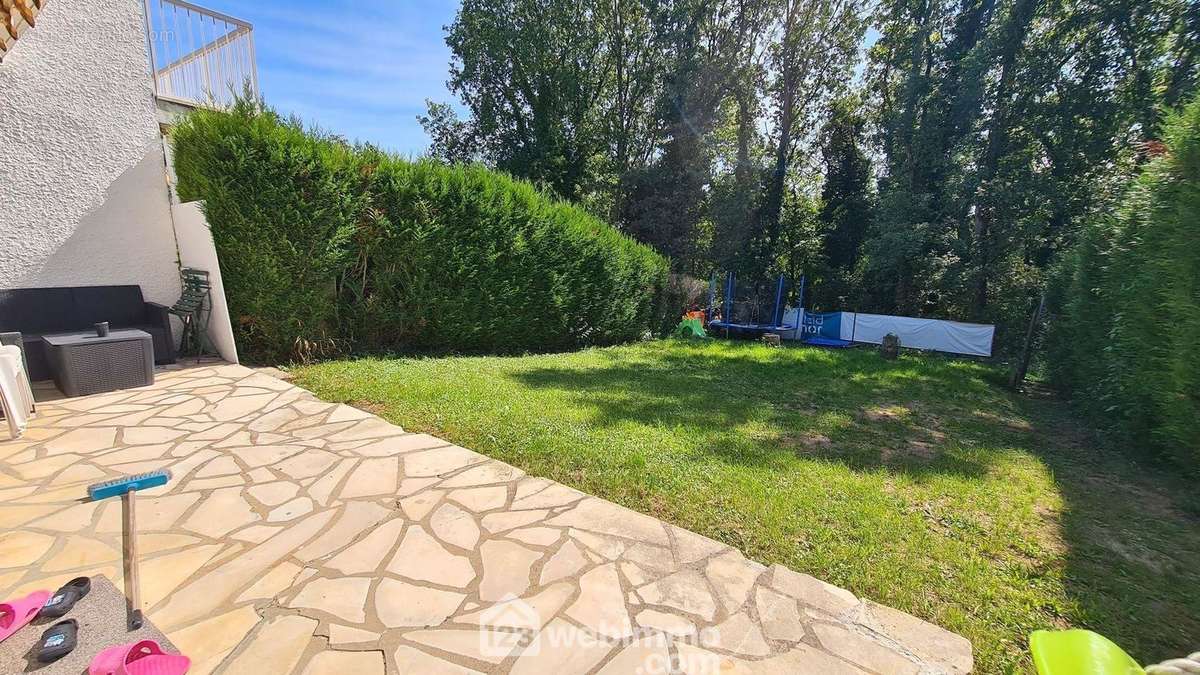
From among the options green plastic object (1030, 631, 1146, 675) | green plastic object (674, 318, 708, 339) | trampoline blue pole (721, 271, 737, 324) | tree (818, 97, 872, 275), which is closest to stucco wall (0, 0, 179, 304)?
green plastic object (1030, 631, 1146, 675)

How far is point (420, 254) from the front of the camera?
255 inches

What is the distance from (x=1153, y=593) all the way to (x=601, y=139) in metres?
18.5

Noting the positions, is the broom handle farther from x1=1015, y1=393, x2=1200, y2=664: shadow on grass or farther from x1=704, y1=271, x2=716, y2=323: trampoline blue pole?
x1=704, y1=271, x2=716, y2=323: trampoline blue pole

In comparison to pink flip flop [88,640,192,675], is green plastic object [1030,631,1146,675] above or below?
above

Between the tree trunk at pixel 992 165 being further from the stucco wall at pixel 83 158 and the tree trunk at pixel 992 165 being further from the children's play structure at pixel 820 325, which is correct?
the stucco wall at pixel 83 158

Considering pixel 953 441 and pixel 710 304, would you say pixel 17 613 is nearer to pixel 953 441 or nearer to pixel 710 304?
pixel 953 441

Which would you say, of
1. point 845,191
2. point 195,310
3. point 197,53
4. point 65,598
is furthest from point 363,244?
point 845,191

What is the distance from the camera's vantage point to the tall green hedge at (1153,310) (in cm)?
327

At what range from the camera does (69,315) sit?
16.3ft

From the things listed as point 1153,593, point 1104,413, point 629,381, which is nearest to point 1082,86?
point 1104,413

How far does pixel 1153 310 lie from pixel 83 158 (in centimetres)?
1046

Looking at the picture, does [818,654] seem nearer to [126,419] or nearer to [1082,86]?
[126,419]

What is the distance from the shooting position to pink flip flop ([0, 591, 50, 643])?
1634 mm

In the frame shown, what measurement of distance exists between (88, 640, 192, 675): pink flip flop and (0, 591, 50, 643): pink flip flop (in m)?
0.37
